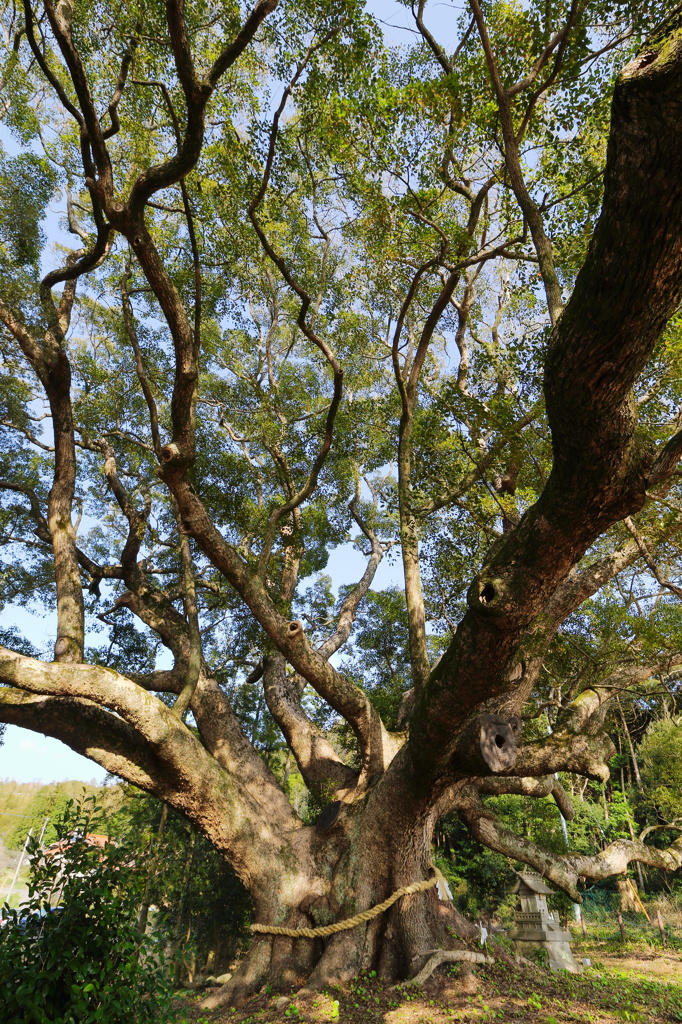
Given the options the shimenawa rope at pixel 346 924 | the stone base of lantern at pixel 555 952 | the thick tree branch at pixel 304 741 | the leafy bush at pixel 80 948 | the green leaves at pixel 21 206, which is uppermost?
the green leaves at pixel 21 206

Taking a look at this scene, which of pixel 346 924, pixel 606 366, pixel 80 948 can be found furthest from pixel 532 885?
pixel 606 366

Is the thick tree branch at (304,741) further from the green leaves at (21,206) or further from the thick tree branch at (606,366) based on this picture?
the green leaves at (21,206)

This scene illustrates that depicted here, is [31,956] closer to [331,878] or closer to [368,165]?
[331,878]

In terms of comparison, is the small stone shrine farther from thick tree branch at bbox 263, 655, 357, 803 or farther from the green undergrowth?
thick tree branch at bbox 263, 655, 357, 803

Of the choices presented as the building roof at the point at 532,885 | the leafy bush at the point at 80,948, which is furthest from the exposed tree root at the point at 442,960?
the leafy bush at the point at 80,948

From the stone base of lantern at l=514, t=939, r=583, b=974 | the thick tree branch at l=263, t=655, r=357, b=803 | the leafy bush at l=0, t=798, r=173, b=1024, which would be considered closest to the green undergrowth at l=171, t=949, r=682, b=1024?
the stone base of lantern at l=514, t=939, r=583, b=974

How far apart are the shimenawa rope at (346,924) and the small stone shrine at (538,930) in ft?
7.94

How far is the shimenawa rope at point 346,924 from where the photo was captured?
16.3ft

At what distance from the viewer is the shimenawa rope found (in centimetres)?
496

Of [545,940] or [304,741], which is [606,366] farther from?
[545,940]

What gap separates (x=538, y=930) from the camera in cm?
670

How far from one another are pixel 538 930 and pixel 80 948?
6.20 m

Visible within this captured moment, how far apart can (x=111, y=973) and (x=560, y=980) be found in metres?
5.19

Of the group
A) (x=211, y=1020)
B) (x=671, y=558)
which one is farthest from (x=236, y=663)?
(x=671, y=558)
